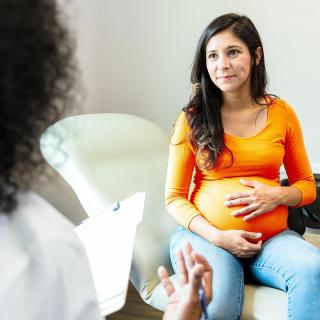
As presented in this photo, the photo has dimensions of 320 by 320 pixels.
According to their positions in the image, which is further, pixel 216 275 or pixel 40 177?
pixel 216 275

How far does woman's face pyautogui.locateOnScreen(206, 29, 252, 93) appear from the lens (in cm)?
131

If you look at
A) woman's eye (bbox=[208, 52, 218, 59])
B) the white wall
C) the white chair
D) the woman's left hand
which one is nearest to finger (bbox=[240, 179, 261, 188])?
the woman's left hand

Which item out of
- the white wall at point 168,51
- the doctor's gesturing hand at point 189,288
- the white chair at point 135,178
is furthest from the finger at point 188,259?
the white wall at point 168,51

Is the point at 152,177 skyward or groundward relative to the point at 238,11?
groundward

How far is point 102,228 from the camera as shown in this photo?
3.40ft

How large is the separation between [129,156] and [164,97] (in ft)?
2.45

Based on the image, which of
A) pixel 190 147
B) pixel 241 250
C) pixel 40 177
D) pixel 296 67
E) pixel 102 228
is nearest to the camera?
pixel 40 177

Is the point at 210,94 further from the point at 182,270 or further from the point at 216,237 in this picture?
the point at 182,270

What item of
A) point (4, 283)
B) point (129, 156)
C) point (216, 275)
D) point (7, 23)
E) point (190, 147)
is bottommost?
point (216, 275)

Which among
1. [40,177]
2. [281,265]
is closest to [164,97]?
[281,265]

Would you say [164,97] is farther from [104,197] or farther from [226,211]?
[226,211]

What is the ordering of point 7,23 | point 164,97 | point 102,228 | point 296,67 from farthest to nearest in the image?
point 164,97
point 296,67
point 102,228
point 7,23

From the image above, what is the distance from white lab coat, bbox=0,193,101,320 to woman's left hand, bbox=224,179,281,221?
0.81 m

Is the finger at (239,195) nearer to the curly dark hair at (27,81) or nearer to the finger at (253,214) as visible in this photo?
the finger at (253,214)
